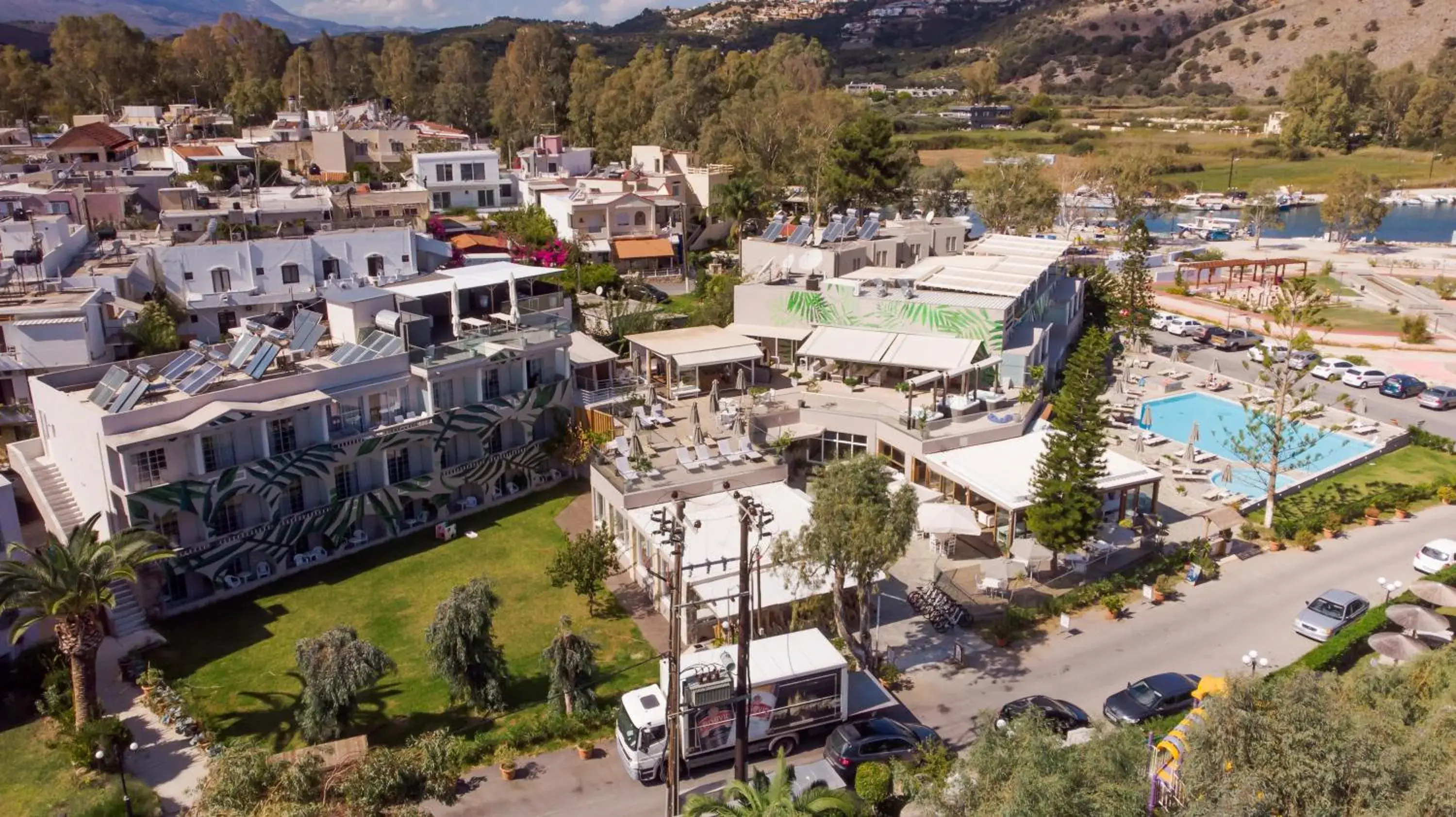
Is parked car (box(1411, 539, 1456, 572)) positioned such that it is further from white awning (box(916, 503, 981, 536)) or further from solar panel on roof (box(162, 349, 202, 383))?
solar panel on roof (box(162, 349, 202, 383))

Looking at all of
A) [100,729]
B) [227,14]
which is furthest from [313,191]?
[227,14]

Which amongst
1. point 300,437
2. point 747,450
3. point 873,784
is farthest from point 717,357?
point 873,784

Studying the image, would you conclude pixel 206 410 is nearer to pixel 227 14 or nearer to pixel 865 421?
pixel 865 421

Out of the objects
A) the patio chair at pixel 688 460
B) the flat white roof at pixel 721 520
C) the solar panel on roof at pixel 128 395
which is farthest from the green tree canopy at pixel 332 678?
the patio chair at pixel 688 460

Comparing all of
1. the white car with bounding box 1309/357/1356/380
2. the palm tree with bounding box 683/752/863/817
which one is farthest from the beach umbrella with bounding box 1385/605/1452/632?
the white car with bounding box 1309/357/1356/380

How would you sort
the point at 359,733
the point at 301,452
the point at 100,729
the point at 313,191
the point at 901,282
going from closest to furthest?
the point at 100,729 → the point at 359,733 → the point at 301,452 → the point at 901,282 → the point at 313,191
